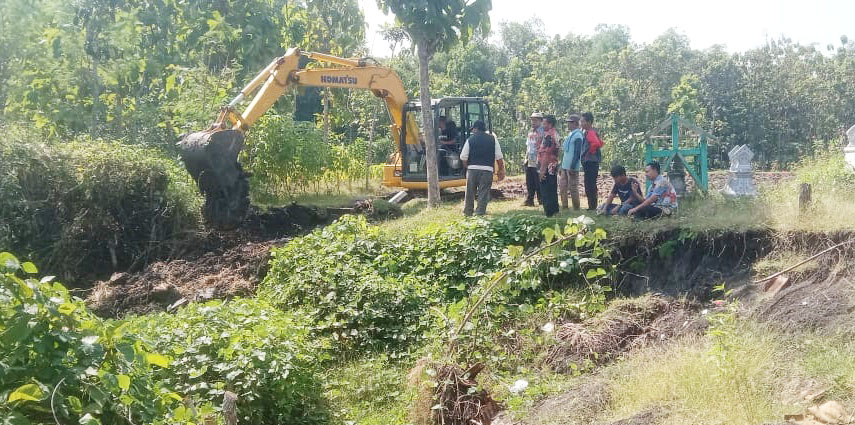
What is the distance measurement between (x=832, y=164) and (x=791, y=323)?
21.3 ft

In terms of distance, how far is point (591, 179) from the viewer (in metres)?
11.9

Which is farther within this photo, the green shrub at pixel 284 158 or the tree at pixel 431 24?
the green shrub at pixel 284 158

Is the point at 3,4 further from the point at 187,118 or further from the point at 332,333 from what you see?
the point at 332,333

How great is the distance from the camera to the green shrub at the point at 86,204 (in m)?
12.9

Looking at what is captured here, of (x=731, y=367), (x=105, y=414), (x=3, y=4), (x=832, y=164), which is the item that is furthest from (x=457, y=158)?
(x=3, y=4)

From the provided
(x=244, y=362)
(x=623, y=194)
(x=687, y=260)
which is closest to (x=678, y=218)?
(x=687, y=260)

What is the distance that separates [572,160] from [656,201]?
1.61m

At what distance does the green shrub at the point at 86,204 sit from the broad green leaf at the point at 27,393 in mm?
9815

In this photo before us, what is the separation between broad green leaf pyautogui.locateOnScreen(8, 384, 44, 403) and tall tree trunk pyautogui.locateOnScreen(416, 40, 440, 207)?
411 inches

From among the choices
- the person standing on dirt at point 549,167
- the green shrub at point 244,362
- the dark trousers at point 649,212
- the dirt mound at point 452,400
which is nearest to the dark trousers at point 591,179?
the person standing on dirt at point 549,167

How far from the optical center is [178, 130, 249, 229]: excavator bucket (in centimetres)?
1290

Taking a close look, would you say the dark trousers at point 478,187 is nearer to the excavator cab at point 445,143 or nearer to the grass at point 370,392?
the excavator cab at point 445,143

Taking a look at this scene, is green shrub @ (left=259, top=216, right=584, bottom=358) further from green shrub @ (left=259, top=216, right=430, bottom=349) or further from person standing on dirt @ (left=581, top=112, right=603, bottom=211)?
person standing on dirt @ (left=581, top=112, right=603, bottom=211)

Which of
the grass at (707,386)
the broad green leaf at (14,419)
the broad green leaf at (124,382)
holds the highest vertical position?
the broad green leaf at (124,382)
